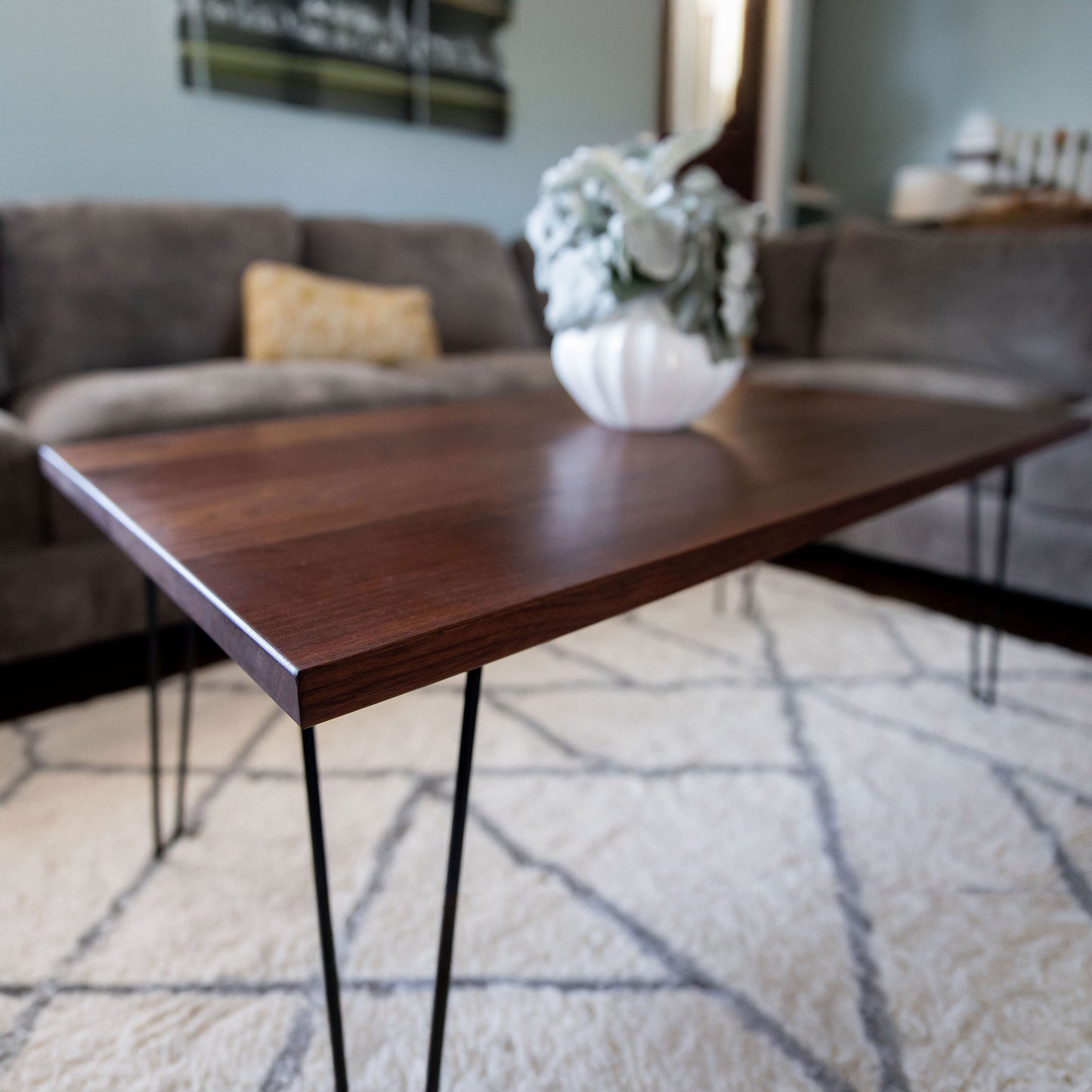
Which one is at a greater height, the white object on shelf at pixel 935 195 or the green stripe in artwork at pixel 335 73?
the green stripe in artwork at pixel 335 73

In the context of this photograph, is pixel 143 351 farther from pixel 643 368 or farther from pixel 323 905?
pixel 323 905

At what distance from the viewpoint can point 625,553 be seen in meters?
0.61

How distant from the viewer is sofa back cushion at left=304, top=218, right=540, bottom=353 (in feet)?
7.37

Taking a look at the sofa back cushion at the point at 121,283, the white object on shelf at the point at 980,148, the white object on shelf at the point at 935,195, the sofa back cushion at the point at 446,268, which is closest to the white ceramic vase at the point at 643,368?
the sofa back cushion at the point at 121,283

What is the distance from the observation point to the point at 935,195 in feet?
11.7

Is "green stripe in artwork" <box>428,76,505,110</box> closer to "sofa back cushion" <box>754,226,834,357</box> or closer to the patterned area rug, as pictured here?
"sofa back cushion" <box>754,226,834,357</box>

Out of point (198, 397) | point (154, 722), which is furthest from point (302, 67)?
point (154, 722)

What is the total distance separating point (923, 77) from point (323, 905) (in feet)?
15.1

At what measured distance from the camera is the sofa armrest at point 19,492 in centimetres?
129

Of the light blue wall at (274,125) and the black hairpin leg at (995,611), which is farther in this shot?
the light blue wall at (274,125)

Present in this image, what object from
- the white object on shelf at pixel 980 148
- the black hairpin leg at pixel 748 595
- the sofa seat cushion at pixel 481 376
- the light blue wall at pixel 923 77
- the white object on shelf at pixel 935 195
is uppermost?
the light blue wall at pixel 923 77

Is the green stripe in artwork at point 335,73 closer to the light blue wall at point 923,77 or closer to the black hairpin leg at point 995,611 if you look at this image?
the black hairpin leg at point 995,611

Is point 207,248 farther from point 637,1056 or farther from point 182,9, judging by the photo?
point 637,1056

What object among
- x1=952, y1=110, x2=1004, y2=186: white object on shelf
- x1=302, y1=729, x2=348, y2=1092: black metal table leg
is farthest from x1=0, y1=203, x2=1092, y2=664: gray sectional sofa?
x1=952, y1=110, x2=1004, y2=186: white object on shelf
